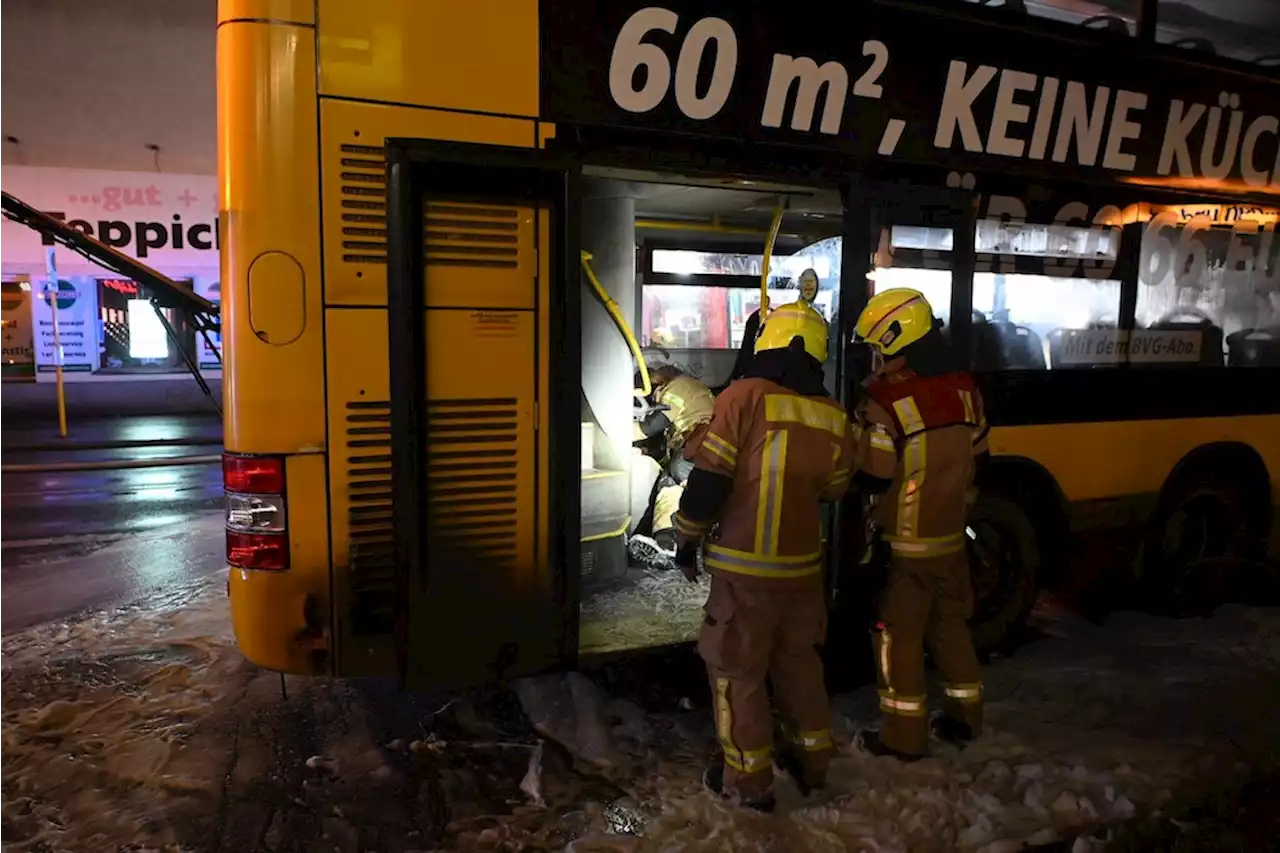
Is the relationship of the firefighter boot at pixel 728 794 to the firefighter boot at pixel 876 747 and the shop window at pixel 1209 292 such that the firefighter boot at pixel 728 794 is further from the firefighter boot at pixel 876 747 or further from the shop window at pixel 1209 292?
the shop window at pixel 1209 292

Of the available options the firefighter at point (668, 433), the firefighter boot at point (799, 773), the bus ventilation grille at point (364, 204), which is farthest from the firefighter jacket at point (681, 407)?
the bus ventilation grille at point (364, 204)

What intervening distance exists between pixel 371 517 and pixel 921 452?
2.33m

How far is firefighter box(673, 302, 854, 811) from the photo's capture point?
3504 mm

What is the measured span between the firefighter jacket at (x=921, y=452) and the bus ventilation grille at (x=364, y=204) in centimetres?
219

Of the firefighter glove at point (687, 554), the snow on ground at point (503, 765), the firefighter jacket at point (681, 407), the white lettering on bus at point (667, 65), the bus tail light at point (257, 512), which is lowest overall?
the snow on ground at point (503, 765)

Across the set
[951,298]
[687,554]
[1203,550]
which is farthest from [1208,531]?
[687,554]

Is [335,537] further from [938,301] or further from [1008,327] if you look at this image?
[1008,327]

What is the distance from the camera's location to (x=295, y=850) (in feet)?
11.0

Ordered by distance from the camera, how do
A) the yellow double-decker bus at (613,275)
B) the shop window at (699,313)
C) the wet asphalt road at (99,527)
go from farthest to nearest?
the shop window at (699,313) → the wet asphalt road at (99,527) → the yellow double-decker bus at (613,275)

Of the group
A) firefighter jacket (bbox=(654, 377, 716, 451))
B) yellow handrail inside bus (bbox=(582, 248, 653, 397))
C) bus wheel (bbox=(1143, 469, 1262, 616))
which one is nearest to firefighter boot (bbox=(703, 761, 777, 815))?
firefighter jacket (bbox=(654, 377, 716, 451))

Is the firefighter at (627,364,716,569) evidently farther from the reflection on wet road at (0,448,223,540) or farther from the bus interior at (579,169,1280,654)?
the reflection on wet road at (0,448,223,540)

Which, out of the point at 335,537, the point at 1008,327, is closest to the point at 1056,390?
the point at 1008,327

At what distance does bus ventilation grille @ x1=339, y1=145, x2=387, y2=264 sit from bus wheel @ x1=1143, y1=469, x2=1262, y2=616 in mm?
5100

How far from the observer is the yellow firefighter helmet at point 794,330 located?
3.58 meters
